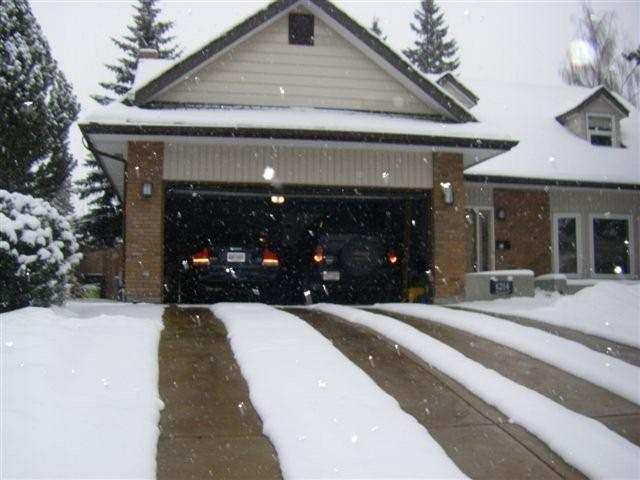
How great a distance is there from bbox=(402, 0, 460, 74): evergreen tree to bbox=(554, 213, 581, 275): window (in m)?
26.7

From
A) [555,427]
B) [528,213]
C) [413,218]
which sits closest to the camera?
[555,427]

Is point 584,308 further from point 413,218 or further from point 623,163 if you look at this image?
point 623,163

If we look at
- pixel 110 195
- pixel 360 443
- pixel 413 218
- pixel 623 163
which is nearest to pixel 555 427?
pixel 360 443

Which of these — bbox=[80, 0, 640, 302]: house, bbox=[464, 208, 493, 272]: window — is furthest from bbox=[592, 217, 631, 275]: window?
bbox=[464, 208, 493, 272]: window

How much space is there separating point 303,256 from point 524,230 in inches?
262

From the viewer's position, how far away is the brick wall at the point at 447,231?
38.0 feet

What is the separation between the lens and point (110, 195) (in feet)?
85.4

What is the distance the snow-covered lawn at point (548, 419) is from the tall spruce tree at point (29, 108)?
13325 mm

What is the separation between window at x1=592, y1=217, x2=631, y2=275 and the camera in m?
16.8

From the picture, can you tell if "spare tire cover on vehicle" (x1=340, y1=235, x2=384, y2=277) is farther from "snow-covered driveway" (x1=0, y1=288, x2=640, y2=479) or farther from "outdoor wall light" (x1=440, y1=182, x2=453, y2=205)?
"snow-covered driveway" (x1=0, y1=288, x2=640, y2=479)

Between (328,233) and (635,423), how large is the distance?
23.9 ft

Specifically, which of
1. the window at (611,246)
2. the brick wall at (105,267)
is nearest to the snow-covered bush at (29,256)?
the brick wall at (105,267)

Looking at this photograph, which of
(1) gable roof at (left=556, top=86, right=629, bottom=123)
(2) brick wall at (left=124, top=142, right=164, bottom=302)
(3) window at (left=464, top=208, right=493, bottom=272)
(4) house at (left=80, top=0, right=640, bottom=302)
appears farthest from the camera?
(1) gable roof at (left=556, top=86, right=629, bottom=123)

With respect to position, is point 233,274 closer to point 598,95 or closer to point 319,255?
point 319,255
